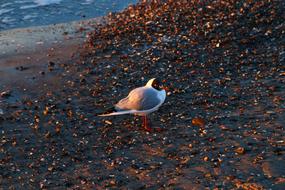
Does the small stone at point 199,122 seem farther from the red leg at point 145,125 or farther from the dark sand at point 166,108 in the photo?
the red leg at point 145,125

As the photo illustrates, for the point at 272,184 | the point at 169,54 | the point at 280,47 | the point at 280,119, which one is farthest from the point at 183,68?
the point at 272,184

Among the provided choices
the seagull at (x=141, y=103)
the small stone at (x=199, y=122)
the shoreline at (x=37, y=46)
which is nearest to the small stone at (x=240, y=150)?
the small stone at (x=199, y=122)

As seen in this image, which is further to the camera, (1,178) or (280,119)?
(280,119)

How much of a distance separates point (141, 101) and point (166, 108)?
40.5 inches

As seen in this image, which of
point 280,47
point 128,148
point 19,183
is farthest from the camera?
point 280,47

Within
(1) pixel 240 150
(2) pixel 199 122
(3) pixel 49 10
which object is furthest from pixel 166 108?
(3) pixel 49 10

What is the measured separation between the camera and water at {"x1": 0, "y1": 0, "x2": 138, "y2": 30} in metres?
16.2

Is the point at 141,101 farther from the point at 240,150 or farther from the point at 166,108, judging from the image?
the point at 240,150

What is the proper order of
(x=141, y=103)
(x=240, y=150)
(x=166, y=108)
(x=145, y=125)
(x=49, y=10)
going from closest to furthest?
(x=240, y=150) < (x=141, y=103) < (x=145, y=125) < (x=166, y=108) < (x=49, y=10)

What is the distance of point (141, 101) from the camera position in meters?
8.07

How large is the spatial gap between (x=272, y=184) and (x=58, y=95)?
5509 millimetres

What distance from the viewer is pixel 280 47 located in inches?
429

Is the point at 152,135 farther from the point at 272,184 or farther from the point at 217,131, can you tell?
the point at 272,184

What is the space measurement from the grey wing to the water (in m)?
8.79
